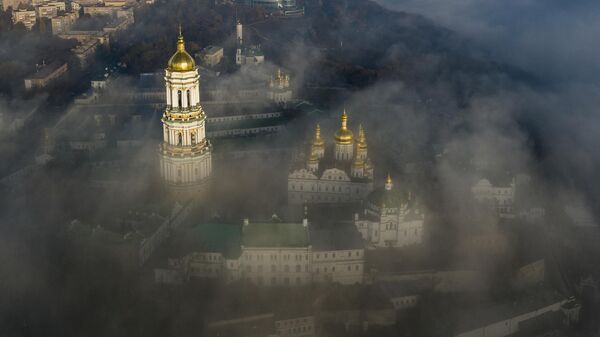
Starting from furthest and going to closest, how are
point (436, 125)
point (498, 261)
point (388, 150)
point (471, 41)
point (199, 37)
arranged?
point (199, 37), point (471, 41), point (436, 125), point (388, 150), point (498, 261)

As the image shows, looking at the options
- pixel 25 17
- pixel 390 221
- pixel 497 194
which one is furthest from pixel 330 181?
pixel 25 17

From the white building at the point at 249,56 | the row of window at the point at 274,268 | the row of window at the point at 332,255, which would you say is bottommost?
the white building at the point at 249,56

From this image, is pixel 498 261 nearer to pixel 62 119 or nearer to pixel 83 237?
pixel 83 237

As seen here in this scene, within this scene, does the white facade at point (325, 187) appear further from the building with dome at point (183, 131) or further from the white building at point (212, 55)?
the white building at point (212, 55)

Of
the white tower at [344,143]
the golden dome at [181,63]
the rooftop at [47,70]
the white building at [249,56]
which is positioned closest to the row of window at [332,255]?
the white tower at [344,143]

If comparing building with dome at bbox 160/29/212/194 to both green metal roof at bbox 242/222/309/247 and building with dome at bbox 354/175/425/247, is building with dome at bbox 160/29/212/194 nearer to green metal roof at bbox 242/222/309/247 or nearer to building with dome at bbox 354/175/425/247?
green metal roof at bbox 242/222/309/247

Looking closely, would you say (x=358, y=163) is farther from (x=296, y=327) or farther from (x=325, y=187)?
(x=296, y=327)

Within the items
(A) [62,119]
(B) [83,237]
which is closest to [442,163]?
(B) [83,237]

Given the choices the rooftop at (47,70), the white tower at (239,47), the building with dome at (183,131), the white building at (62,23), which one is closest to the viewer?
the building with dome at (183,131)
